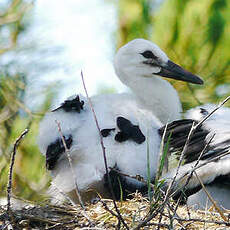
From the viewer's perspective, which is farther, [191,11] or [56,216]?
[191,11]

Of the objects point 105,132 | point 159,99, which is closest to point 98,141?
point 105,132

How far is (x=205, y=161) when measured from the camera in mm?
3350

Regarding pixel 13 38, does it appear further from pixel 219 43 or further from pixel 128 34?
pixel 219 43

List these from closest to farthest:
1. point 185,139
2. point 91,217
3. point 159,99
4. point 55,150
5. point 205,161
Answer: point 91,217 → point 205,161 → point 185,139 → point 55,150 → point 159,99

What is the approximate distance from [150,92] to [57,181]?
1.03 meters

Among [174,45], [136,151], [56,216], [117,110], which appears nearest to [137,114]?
[117,110]

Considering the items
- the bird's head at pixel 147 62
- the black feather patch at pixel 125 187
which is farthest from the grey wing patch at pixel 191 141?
Result: the bird's head at pixel 147 62

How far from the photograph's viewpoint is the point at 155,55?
4.43 meters

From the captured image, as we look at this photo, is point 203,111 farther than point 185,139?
Yes

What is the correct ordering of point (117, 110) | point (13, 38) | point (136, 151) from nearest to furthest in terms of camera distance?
1. point (136, 151)
2. point (117, 110)
3. point (13, 38)

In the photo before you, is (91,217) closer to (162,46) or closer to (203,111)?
(203,111)

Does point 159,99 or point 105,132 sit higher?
point 105,132

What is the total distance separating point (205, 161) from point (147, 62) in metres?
1.30

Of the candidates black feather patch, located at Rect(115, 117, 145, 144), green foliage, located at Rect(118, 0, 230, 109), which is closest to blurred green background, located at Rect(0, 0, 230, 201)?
green foliage, located at Rect(118, 0, 230, 109)
